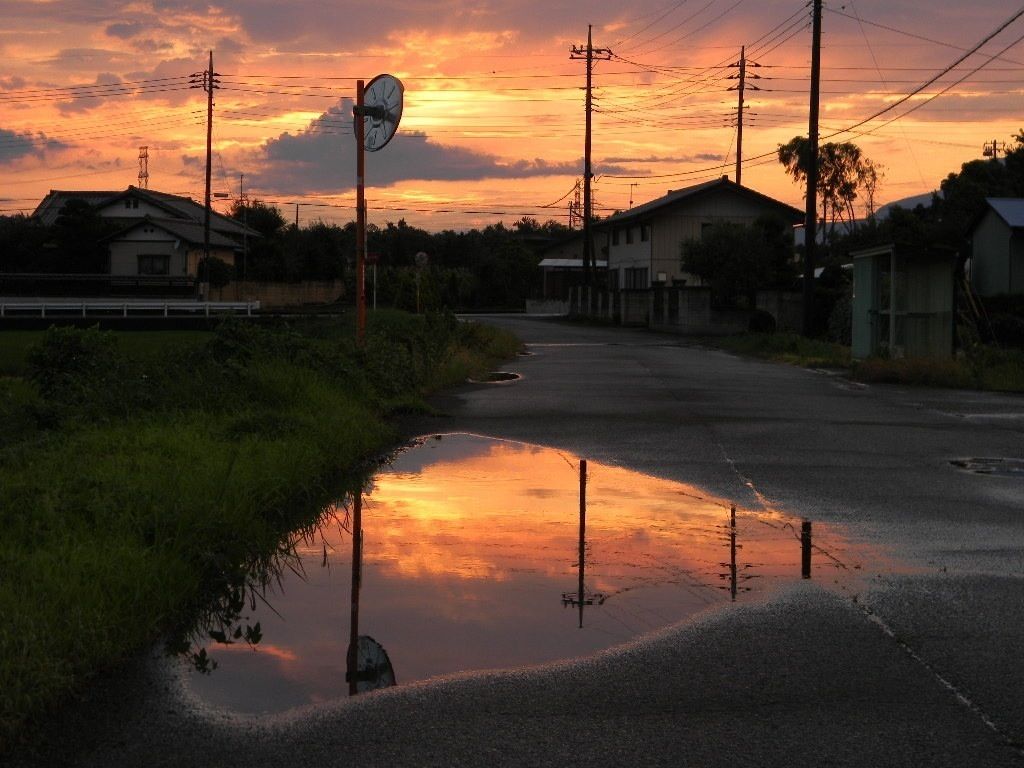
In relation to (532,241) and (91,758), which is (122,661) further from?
(532,241)

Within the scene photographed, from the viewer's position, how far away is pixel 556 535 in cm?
844

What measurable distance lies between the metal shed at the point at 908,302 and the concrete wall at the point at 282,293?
41.3 m

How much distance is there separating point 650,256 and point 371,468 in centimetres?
4978

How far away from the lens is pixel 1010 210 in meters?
36.6

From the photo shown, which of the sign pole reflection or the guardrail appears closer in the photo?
the sign pole reflection

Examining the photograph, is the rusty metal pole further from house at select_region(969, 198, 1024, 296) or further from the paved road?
house at select_region(969, 198, 1024, 296)

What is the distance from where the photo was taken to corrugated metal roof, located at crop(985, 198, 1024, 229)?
→ 116ft

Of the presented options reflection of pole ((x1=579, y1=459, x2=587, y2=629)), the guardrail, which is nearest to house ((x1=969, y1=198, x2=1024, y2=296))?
the guardrail

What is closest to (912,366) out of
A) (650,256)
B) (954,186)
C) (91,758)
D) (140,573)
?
(140,573)

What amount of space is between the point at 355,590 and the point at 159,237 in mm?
62737

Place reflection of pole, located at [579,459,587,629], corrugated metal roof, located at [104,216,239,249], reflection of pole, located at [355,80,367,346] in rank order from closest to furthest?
reflection of pole, located at [579,459,587,629], reflection of pole, located at [355,80,367,346], corrugated metal roof, located at [104,216,239,249]

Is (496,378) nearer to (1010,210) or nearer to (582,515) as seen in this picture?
(582,515)

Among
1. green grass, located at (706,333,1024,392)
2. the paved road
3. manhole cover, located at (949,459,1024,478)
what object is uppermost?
green grass, located at (706,333,1024,392)

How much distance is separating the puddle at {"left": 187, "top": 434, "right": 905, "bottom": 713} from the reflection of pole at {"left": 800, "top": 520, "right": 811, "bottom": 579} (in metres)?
0.02
